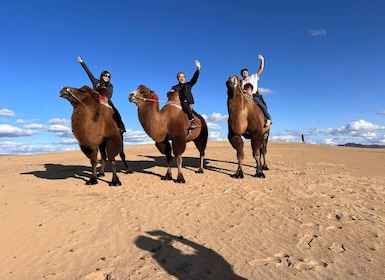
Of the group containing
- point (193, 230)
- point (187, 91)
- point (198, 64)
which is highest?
point (198, 64)

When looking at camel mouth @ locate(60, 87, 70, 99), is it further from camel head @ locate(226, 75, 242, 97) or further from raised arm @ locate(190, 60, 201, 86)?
camel head @ locate(226, 75, 242, 97)

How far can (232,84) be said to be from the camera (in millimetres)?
10031

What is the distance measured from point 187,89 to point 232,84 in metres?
1.61

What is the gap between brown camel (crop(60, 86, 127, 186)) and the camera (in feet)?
29.4

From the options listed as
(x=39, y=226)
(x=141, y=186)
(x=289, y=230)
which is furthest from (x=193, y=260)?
(x=141, y=186)

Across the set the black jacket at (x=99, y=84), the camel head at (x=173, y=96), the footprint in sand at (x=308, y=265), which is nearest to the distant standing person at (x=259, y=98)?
the camel head at (x=173, y=96)

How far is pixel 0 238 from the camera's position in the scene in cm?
613

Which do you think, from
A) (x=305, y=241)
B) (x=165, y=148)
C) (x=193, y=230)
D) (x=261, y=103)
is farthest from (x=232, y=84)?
(x=305, y=241)

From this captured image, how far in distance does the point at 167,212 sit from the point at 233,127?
447cm

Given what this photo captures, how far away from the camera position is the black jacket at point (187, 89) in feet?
35.4

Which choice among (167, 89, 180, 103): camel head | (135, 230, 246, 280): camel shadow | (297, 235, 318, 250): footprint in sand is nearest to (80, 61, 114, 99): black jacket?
(167, 89, 180, 103): camel head

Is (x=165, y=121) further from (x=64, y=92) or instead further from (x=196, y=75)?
(x=64, y=92)

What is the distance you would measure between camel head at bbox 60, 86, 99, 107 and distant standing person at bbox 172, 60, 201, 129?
280 cm

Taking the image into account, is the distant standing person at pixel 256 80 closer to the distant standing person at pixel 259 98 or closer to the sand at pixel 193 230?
the distant standing person at pixel 259 98
